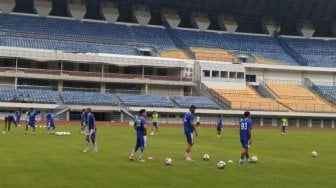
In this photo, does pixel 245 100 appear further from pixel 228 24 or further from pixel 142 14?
pixel 142 14

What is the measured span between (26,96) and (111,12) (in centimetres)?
2624

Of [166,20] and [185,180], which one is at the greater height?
[166,20]

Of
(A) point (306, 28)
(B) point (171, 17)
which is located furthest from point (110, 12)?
(A) point (306, 28)

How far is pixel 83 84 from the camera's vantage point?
75625mm

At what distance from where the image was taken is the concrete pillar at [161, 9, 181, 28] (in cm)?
9093

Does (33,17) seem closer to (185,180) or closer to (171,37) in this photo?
(171,37)

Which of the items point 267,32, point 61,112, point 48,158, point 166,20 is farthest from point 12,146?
point 267,32

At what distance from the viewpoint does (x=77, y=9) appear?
282ft

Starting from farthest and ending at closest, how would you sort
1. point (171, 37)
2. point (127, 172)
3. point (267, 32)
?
point (267, 32), point (171, 37), point (127, 172)

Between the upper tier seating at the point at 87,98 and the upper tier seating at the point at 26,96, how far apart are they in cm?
195

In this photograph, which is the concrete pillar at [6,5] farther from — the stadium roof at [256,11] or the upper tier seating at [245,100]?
the upper tier seating at [245,100]

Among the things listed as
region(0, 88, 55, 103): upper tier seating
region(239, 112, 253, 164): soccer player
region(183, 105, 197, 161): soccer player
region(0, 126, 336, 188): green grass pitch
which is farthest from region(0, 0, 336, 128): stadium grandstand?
region(239, 112, 253, 164): soccer player

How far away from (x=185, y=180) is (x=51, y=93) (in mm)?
54523

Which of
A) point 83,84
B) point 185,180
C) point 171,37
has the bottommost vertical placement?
point 185,180
